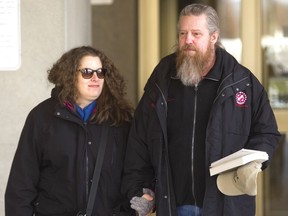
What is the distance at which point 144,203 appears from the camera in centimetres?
337

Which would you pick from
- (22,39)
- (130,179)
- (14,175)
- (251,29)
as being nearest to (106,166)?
(130,179)

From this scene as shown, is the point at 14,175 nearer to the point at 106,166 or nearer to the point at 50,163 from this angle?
the point at 50,163

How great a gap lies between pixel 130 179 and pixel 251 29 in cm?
205

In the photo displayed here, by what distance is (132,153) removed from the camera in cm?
344

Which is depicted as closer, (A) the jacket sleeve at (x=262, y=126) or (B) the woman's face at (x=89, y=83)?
(A) the jacket sleeve at (x=262, y=126)

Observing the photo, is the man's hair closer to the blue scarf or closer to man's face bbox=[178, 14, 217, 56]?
man's face bbox=[178, 14, 217, 56]

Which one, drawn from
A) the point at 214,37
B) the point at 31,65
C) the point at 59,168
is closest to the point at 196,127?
the point at 214,37

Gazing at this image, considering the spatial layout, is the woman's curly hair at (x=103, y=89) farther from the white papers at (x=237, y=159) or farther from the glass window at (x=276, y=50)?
the glass window at (x=276, y=50)

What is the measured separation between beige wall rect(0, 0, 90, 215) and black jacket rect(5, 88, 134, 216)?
1054 mm

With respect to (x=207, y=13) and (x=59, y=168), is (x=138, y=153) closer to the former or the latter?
(x=59, y=168)

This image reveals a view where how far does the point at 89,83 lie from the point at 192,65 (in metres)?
0.59

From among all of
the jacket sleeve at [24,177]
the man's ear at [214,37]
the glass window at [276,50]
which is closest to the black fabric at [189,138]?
the man's ear at [214,37]

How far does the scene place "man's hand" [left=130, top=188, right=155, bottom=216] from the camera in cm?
336

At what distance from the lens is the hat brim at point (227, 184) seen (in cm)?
307
